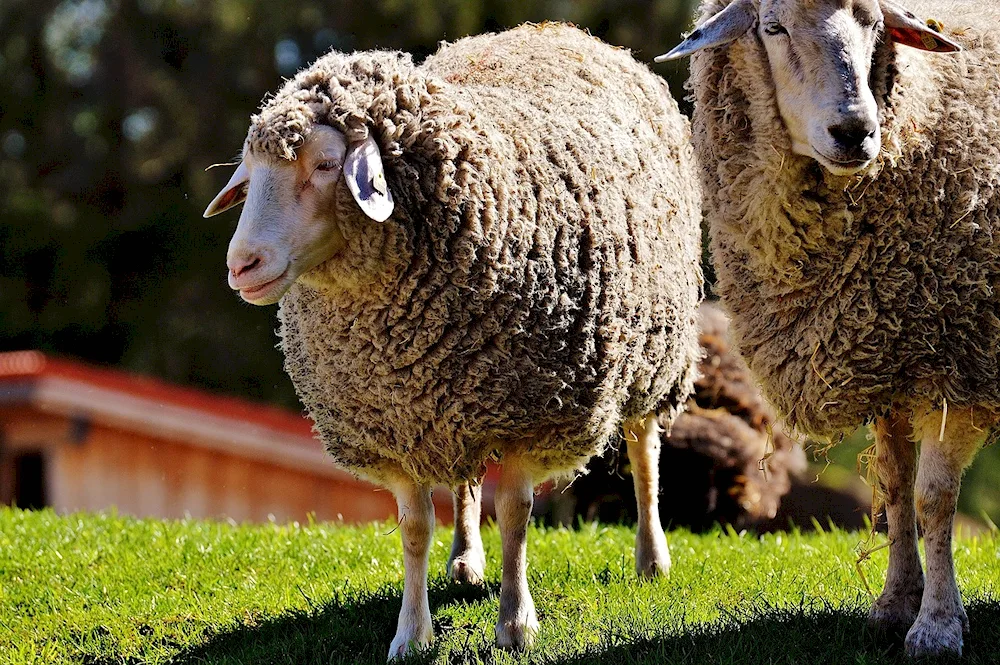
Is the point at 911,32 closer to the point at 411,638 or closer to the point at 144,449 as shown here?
the point at 411,638

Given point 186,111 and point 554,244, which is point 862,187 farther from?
point 186,111

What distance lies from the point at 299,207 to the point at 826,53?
172 cm

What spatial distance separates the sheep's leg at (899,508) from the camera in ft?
14.8

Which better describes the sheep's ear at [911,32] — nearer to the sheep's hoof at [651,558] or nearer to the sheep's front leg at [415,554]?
the sheep's front leg at [415,554]

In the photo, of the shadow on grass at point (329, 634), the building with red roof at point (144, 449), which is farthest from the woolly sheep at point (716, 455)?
the building with red roof at point (144, 449)

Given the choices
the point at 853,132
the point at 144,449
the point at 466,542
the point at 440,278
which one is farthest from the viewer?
the point at 144,449

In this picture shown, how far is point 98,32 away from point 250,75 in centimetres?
331

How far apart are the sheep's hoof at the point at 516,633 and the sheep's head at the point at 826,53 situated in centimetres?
190

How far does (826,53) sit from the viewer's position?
403cm

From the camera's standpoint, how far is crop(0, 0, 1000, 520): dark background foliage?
16.2m

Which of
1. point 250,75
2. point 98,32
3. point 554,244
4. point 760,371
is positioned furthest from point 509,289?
point 98,32

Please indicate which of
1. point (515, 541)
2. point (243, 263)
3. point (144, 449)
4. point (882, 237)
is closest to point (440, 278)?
point (243, 263)

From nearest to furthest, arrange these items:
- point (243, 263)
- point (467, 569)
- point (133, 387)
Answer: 1. point (243, 263)
2. point (467, 569)
3. point (133, 387)

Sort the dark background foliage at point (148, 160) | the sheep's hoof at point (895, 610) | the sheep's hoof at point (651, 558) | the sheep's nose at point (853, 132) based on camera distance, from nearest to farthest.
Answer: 1. the sheep's nose at point (853, 132)
2. the sheep's hoof at point (895, 610)
3. the sheep's hoof at point (651, 558)
4. the dark background foliage at point (148, 160)
